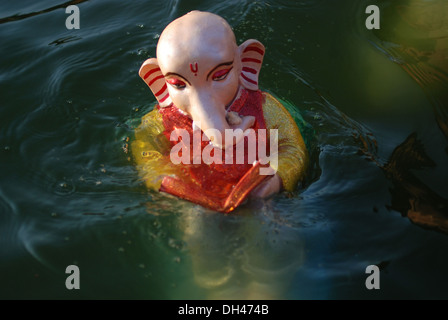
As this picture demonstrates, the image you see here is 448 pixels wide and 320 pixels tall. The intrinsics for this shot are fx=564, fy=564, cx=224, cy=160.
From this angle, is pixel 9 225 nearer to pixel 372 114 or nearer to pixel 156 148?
pixel 156 148

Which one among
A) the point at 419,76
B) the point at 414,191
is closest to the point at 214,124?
the point at 414,191

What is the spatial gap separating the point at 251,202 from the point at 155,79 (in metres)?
0.77

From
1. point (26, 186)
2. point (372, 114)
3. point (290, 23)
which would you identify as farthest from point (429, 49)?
point (26, 186)

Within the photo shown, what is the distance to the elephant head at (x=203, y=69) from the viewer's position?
2.49m

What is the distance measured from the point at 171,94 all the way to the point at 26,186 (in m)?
1.12

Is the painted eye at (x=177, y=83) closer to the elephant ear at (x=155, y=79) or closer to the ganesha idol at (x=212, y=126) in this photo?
the ganesha idol at (x=212, y=126)

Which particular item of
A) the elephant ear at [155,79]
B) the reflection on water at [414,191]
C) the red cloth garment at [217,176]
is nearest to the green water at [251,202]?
the reflection on water at [414,191]

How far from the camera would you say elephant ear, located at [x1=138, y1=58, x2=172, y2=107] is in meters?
2.74

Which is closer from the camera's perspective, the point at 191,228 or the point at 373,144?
the point at 191,228

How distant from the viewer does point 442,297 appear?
8.36ft

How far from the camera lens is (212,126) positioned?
8.23 ft
